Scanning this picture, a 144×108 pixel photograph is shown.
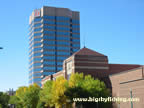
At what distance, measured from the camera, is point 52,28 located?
547 feet

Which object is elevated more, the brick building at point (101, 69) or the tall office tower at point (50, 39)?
the tall office tower at point (50, 39)

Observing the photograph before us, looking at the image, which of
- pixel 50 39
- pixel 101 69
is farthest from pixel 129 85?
pixel 50 39

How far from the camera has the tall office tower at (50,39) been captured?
163250 mm

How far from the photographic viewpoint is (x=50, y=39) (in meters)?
165

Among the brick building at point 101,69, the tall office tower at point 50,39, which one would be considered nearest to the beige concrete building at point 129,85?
the brick building at point 101,69

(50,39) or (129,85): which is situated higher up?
(50,39)

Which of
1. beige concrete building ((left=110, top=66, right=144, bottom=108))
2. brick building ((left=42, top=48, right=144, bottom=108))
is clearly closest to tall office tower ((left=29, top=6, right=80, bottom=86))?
brick building ((left=42, top=48, right=144, bottom=108))

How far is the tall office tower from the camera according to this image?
536 feet

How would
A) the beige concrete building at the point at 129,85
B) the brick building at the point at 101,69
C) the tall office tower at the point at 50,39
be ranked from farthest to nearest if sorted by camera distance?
the tall office tower at the point at 50,39 → the brick building at the point at 101,69 → the beige concrete building at the point at 129,85

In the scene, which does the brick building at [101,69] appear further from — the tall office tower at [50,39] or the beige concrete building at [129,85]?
the tall office tower at [50,39]

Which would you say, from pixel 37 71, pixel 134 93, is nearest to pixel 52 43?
pixel 37 71

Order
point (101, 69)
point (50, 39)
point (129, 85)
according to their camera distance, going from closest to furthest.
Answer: point (129, 85) → point (101, 69) → point (50, 39)

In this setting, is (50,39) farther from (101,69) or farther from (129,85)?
(129,85)

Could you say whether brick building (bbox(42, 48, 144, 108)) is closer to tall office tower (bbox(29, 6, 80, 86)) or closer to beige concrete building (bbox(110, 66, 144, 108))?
beige concrete building (bbox(110, 66, 144, 108))
